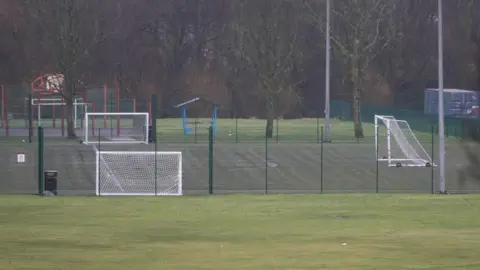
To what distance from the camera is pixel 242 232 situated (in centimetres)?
2355

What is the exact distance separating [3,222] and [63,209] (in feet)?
11.2

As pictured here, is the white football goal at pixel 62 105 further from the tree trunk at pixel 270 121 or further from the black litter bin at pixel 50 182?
the black litter bin at pixel 50 182

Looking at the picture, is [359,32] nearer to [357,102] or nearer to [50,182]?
[357,102]

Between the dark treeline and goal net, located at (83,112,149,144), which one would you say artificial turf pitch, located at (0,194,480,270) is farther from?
the dark treeline

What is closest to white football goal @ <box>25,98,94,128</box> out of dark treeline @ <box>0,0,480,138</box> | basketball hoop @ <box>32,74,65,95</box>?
basketball hoop @ <box>32,74,65,95</box>

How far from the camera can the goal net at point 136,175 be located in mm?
34969

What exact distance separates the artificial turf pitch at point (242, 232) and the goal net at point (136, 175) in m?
2.25

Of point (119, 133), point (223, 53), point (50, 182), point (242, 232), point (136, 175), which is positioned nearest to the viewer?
point (242, 232)

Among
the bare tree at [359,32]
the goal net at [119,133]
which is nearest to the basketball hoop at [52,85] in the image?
the goal net at [119,133]

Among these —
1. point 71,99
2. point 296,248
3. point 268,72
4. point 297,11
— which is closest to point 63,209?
point 296,248

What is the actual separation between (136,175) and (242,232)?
15502mm

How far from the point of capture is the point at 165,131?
237 feet

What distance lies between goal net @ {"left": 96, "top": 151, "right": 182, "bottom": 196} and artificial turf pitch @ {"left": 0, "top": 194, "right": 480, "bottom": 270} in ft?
7.39

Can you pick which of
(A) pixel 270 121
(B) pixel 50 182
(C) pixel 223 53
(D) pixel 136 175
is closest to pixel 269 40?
(A) pixel 270 121
